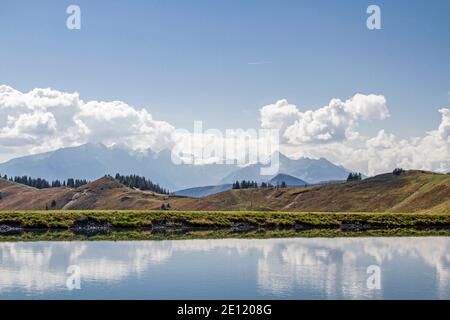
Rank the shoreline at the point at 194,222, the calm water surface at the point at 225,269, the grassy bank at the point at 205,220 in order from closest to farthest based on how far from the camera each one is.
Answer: the calm water surface at the point at 225,269 < the shoreline at the point at 194,222 < the grassy bank at the point at 205,220

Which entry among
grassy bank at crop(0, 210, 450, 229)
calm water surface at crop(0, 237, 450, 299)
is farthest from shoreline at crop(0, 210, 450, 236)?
calm water surface at crop(0, 237, 450, 299)

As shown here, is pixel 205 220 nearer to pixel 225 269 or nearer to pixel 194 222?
pixel 194 222

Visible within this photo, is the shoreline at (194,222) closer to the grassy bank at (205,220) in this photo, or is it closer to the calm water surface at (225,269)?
the grassy bank at (205,220)

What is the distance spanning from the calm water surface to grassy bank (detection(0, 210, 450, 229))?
113 feet

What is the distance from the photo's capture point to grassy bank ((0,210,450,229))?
5005 inches

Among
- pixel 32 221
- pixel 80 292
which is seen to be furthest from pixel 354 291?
pixel 32 221

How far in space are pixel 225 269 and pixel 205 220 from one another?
243 feet

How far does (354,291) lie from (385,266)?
62.0 feet

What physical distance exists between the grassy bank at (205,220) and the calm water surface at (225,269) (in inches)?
1354

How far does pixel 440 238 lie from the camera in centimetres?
11044

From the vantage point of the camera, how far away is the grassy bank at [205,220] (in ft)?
417

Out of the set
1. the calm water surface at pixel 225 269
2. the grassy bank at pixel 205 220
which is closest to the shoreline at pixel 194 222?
the grassy bank at pixel 205 220

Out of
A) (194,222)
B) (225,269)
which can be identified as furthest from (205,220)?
(225,269)
